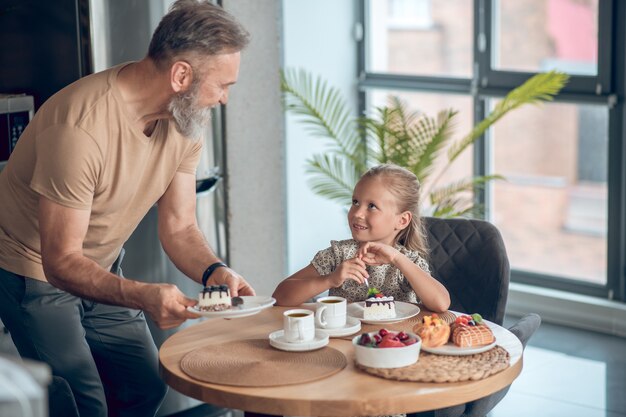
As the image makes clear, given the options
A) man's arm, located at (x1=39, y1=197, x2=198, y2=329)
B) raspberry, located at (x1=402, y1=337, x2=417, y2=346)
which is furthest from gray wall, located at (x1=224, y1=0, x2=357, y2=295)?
raspberry, located at (x1=402, y1=337, x2=417, y2=346)

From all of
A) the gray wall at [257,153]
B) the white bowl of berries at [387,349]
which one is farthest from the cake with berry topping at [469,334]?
the gray wall at [257,153]

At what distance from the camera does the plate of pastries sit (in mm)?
2314

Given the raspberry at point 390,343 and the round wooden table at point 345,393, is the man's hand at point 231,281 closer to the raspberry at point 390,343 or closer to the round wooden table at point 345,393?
the round wooden table at point 345,393

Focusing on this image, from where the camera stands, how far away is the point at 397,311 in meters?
2.68

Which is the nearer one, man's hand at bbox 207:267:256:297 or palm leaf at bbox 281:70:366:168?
man's hand at bbox 207:267:256:297

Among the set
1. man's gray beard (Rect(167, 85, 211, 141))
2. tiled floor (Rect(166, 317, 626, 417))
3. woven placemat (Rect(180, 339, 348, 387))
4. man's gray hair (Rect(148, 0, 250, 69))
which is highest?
man's gray hair (Rect(148, 0, 250, 69))

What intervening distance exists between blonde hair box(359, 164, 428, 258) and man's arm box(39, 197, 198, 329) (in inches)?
32.8

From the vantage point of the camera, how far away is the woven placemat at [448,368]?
85.4 inches

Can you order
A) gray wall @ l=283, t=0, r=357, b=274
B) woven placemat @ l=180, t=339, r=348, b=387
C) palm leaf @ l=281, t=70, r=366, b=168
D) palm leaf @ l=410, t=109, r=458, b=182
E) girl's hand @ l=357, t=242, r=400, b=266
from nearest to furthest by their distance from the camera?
woven placemat @ l=180, t=339, r=348, b=387 < girl's hand @ l=357, t=242, r=400, b=266 < palm leaf @ l=410, t=109, r=458, b=182 < palm leaf @ l=281, t=70, r=366, b=168 < gray wall @ l=283, t=0, r=357, b=274

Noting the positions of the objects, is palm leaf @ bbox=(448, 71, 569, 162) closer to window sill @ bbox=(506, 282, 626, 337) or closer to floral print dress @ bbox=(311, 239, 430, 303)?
window sill @ bbox=(506, 282, 626, 337)

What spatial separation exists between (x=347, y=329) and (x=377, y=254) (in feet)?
0.97

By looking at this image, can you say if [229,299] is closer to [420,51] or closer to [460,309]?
[460,309]

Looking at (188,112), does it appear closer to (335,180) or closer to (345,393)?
(345,393)

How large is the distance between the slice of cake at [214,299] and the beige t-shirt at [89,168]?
41cm
